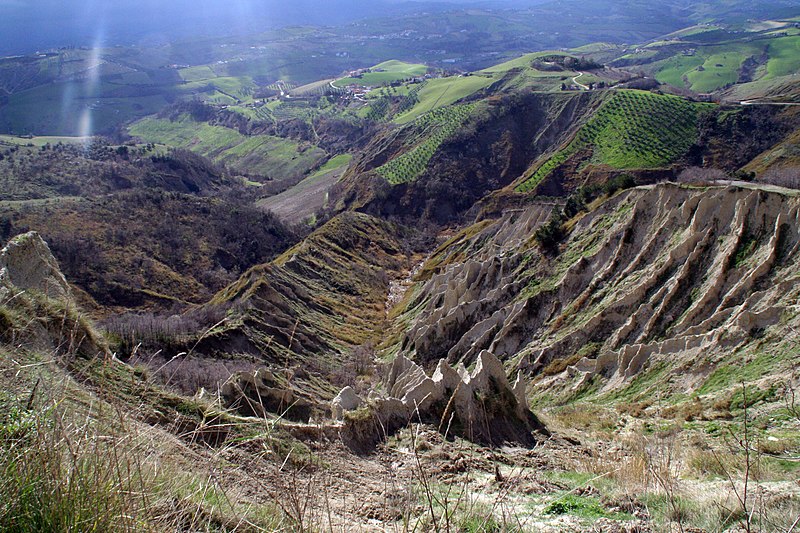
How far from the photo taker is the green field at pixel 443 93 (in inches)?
5732

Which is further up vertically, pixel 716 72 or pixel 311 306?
pixel 716 72

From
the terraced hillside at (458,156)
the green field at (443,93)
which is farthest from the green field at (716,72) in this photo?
the terraced hillside at (458,156)

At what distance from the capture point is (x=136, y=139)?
17625 centimetres

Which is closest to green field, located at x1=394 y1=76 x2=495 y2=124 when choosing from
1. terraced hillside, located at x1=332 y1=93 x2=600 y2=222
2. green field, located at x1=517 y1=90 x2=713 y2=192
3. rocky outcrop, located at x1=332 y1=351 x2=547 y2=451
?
terraced hillside, located at x1=332 y1=93 x2=600 y2=222

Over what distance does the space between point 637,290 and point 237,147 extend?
15435 centimetres

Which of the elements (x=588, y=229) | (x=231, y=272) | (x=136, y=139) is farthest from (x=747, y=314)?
(x=136, y=139)

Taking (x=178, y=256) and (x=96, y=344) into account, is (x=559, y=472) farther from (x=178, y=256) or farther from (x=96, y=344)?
(x=178, y=256)

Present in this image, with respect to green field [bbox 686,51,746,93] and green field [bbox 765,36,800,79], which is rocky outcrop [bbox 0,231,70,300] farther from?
green field [bbox 765,36,800,79]

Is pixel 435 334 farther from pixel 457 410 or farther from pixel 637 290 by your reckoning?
pixel 457 410

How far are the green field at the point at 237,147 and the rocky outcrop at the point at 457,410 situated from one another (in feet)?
404

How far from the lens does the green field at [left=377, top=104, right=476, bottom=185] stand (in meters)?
97.1

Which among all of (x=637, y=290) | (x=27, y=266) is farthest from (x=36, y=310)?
(x=637, y=290)

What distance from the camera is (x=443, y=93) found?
156000 millimetres

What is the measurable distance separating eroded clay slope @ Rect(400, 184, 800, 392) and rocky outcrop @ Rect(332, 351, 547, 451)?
7666mm
